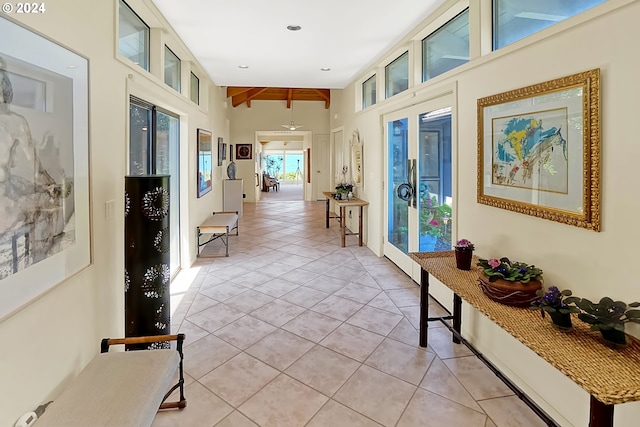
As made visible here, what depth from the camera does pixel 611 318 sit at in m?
1.39

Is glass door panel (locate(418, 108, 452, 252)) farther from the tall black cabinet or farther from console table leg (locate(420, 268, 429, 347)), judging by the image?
the tall black cabinet

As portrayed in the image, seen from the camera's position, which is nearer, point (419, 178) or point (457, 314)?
point (457, 314)

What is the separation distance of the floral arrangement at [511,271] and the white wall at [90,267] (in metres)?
2.17

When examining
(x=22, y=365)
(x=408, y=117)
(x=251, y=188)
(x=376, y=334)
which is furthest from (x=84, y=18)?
(x=251, y=188)

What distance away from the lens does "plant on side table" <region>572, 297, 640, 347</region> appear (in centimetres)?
136

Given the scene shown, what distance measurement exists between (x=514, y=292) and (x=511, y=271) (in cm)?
16

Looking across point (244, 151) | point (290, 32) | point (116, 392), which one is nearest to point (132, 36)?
point (290, 32)

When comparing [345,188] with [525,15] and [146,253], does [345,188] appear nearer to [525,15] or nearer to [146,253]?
[525,15]

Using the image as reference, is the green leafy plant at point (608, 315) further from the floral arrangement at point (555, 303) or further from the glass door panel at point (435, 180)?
the glass door panel at point (435, 180)

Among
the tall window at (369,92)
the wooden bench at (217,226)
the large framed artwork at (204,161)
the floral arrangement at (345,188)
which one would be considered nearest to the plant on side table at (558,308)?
the wooden bench at (217,226)

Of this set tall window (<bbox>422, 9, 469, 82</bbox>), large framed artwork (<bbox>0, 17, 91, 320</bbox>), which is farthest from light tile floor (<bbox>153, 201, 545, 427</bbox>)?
tall window (<bbox>422, 9, 469, 82</bbox>)

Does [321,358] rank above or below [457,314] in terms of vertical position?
below

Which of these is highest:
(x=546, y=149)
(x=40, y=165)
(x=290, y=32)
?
(x=290, y=32)

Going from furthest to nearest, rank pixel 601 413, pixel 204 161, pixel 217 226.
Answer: pixel 204 161
pixel 217 226
pixel 601 413
